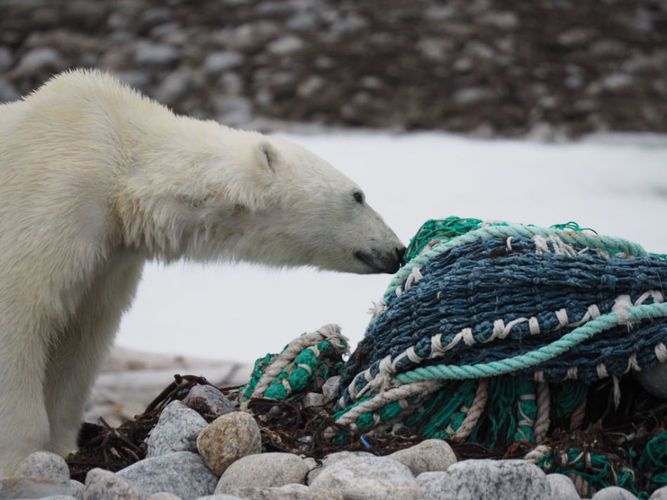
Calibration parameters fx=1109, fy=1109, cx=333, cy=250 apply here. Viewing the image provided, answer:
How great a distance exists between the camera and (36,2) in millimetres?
11531

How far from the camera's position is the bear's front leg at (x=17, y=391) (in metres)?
3.11

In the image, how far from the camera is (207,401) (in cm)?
297

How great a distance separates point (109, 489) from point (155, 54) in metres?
8.60

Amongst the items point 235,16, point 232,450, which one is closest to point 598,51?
point 235,16

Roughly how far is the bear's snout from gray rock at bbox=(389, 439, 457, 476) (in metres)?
1.15

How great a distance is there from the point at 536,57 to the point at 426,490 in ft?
28.3

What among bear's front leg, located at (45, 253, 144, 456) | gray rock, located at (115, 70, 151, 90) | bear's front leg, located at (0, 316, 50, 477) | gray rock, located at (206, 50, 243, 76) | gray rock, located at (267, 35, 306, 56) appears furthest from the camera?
gray rock, located at (267, 35, 306, 56)

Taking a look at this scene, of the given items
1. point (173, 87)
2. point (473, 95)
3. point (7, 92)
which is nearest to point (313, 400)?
point (473, 95)

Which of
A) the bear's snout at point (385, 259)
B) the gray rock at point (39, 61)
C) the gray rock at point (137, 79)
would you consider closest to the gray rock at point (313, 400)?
the bear's snout at point (385, 259)

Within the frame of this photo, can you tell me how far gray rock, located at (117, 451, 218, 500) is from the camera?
2477mm

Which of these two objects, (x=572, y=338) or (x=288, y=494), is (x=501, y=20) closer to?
(x=572, y=338)

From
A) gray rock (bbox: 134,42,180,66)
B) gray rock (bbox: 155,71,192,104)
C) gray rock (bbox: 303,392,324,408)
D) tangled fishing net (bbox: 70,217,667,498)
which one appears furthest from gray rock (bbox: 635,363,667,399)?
gray rock (bbox: 134,42,180,66)

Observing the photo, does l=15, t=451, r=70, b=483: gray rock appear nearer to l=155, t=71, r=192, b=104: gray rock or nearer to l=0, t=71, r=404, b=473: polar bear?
l=0, t=71, r=404, b=473: polar bear

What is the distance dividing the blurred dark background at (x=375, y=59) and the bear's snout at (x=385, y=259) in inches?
233
